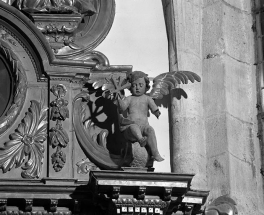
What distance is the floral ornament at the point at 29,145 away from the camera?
506 inches

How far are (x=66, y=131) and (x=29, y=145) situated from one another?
411 mm

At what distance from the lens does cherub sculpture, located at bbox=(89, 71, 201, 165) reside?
12727mm

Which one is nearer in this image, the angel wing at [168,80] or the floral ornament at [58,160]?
the floral ornament at [58,160]

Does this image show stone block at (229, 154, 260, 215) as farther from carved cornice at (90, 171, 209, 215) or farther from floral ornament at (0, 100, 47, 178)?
floral ornament at (0, 100, 47, 178)

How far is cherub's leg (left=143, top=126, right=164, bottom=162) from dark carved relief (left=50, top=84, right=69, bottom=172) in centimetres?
85

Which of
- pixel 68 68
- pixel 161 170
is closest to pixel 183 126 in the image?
pixel 161 170

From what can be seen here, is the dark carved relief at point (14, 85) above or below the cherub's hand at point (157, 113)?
above

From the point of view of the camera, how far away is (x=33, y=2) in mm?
13586

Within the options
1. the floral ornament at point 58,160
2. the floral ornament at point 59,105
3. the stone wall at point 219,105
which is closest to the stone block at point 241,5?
the stone wall at point 219,105

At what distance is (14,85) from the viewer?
1327cm

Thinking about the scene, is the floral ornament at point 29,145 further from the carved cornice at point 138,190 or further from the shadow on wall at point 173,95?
the shadow on wall at point 173,95

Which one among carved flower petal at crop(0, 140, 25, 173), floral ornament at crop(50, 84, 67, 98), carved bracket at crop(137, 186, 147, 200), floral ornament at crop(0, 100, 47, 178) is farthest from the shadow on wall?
carved flower petal at crop(0, 140, 25, 173)

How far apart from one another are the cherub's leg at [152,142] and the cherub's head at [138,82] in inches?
18.4

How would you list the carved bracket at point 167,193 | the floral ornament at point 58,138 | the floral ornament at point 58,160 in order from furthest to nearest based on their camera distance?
the floral ornament at point 58,138, the floral ornament at point 58,160, the carved bracket at point 167,193
